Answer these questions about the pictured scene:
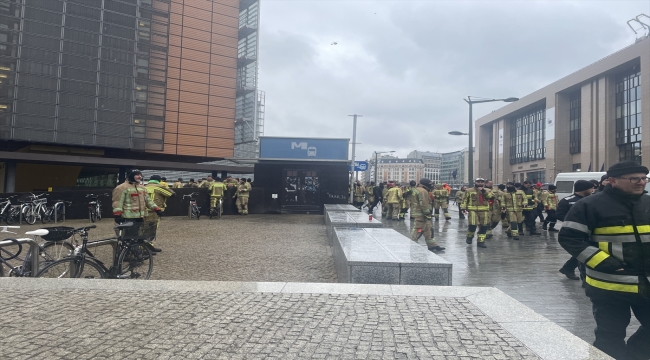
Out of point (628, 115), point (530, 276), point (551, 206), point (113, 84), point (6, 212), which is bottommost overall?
point (530, 276)

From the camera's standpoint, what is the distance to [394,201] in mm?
19672

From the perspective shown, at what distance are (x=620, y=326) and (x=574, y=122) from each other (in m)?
64.5

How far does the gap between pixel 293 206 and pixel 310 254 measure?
12.6m

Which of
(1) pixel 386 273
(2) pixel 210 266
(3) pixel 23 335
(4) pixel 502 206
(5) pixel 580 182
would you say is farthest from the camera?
(4) pixel 502 206

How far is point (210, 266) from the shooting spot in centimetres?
777

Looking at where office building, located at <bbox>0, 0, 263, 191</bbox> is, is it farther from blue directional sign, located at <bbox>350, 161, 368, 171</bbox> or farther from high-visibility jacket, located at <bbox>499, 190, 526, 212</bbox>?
high-visibility jacket, located at <bbox>499, 190, 526, 212</bbox>

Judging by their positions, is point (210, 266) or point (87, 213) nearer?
point (210, 266)

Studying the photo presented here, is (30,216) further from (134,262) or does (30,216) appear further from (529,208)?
(529,208)

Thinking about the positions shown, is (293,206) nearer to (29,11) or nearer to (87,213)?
(87,213)

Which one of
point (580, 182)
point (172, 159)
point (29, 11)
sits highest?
point (29, 11)

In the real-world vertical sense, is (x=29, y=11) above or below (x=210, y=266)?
above

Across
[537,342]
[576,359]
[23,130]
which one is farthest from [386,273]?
[23,130]

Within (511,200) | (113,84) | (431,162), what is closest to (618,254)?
(511,200)

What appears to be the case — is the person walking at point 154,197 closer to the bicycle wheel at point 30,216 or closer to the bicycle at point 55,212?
the bicycle wheel at point 30,216
